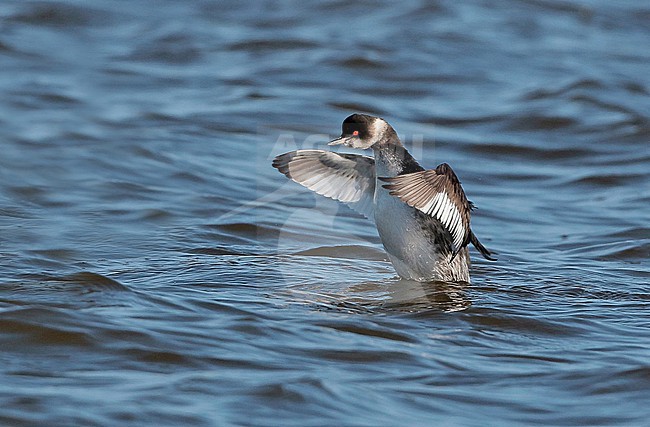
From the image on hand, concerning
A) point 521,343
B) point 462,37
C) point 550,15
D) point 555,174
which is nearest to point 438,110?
point 555,174

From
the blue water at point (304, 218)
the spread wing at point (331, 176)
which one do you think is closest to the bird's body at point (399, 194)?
the spread wing at point (331, 176)

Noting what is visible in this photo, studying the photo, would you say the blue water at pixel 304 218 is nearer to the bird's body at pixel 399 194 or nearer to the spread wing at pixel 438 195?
the bird's body at pixel 399 194

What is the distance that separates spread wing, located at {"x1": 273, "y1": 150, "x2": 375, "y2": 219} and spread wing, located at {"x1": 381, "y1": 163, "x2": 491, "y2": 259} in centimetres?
77

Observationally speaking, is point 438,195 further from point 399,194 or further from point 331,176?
point 331,176

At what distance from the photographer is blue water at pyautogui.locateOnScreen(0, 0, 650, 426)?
4957mm

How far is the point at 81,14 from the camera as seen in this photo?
16.0 m

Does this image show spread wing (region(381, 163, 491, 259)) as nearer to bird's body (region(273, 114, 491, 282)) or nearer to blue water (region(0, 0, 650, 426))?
bird's body (region(273, 114, 491, 282))

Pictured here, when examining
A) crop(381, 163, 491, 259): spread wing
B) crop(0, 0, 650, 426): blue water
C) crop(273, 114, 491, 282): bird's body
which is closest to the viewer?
crop(0, 0, 650, 426): blue water

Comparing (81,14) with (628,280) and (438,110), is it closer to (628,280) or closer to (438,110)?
(438,110)

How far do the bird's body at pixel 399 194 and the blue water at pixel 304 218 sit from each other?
0.21m

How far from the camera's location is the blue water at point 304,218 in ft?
16.3

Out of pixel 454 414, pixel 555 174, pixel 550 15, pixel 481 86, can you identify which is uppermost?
pixel 550 15

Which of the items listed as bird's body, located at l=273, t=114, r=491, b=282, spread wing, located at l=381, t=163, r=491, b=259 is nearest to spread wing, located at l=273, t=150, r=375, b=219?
bird's body, located at l=273, t=114, r=491, b=282

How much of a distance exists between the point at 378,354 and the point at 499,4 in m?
13.1
